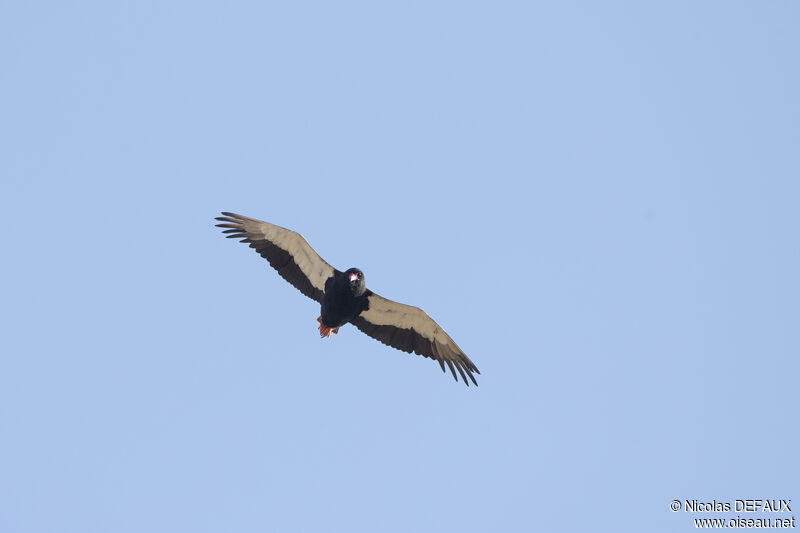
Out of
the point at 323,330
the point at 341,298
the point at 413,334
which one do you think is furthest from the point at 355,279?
the point at 413,334

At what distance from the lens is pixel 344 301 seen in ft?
70.5

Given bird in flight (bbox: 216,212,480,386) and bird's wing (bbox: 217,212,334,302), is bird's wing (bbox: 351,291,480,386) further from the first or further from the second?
bird's wing (bbox: 217,212,334,302)

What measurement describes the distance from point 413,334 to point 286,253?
159 inches

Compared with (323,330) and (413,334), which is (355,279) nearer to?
(323,330)

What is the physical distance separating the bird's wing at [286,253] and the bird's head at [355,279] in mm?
1156

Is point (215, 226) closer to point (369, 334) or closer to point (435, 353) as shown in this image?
point (369, 334)

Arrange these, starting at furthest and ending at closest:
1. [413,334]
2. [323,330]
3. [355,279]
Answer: [413,334] < [323,330] < [355,279]

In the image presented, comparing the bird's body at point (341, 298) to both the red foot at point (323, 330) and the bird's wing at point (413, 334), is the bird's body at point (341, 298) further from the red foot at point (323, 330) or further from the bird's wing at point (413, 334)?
the bird's wing at point (413, 334)

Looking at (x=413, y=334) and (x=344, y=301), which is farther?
(x=413, y=334)

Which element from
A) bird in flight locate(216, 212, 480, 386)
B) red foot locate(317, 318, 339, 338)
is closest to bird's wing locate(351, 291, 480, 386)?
bird in flight locate(216, 212, 480, 386)

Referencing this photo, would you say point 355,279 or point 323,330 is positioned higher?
point 355,279

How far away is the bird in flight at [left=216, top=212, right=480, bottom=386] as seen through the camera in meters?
21.6

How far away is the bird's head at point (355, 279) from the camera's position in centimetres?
2108

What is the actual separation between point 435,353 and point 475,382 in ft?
4.36
